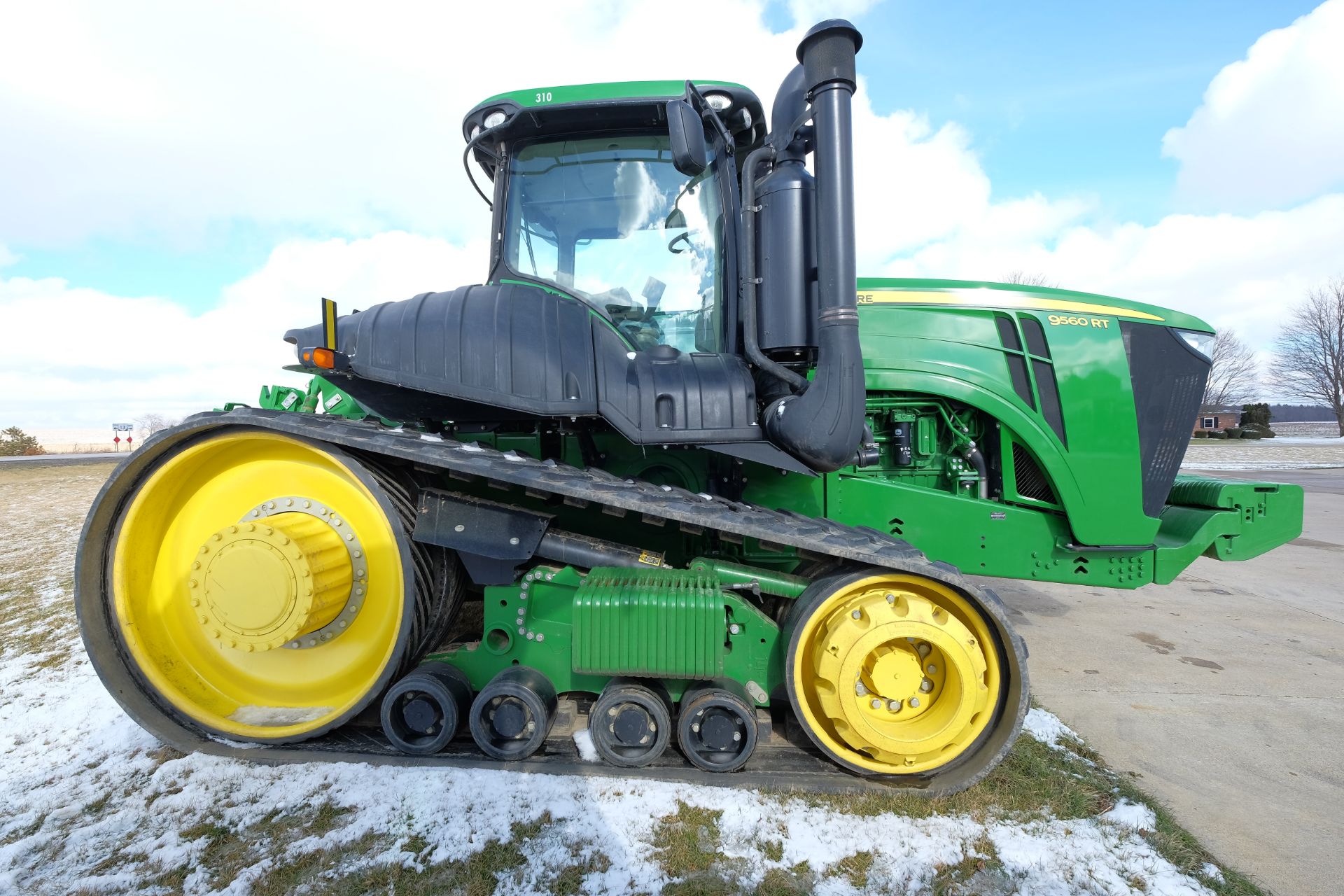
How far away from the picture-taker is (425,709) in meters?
2.27

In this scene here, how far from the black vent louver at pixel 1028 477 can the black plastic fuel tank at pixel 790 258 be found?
50.3 inches

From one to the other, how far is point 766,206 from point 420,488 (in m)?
1.81

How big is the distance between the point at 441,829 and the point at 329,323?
183 cm

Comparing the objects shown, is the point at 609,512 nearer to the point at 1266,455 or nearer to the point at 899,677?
the point at 899,677

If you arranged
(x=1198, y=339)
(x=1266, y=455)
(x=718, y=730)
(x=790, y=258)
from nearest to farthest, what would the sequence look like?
(x=718, y=730) → (x=790, y=258) → (x=1198, y=339) → (x=1266, y=455)

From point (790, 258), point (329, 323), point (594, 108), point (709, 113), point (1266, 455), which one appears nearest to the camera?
point (329, 323)

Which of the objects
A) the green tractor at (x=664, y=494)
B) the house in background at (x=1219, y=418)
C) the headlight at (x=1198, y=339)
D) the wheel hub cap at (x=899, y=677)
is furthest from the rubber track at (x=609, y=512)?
the house in background at (x=1219, y=418)

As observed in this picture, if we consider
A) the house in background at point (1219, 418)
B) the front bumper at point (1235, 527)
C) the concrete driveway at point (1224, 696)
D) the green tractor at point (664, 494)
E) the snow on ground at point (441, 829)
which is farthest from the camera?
the house in background at point (1219, 418)

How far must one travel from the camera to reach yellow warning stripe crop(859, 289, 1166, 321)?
2.95 m

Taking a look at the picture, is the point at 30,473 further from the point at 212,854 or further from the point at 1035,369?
the point at 1035,369

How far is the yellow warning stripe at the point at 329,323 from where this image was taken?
230cm

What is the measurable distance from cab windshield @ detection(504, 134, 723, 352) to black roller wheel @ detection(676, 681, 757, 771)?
5.06 feet

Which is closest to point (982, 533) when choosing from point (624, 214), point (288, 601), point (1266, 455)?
point (624, 214)

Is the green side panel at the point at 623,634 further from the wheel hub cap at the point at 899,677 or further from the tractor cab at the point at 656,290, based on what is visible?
the tractor cab at the point at 656,290
